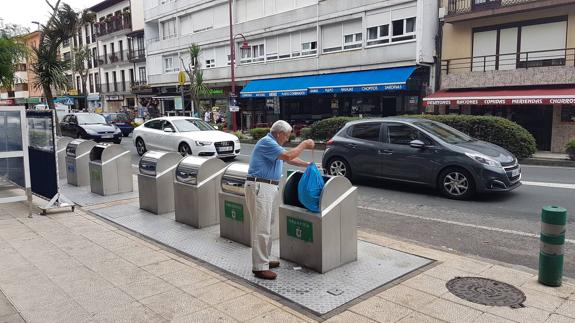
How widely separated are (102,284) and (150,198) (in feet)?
10.1

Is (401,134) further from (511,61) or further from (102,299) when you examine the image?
(511,61)

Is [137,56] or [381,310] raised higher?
[137,56]

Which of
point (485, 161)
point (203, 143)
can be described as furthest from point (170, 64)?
point (485, 161)

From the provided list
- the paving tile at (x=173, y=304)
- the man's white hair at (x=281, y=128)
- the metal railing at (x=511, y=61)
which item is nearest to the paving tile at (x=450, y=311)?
the paving tile at (x=173, y=304)

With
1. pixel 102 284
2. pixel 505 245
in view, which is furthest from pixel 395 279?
pixel 102 284

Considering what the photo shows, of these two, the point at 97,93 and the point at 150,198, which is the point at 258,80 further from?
the point at 97,93

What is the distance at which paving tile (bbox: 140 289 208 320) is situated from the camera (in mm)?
3955

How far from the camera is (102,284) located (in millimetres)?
4574

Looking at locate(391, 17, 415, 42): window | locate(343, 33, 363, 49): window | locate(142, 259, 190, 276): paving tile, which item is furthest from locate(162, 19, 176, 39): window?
locate(142, 259, 190, 276): paving tile

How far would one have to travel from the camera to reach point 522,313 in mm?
3867

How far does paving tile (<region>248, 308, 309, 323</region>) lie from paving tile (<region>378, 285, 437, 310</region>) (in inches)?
35.7

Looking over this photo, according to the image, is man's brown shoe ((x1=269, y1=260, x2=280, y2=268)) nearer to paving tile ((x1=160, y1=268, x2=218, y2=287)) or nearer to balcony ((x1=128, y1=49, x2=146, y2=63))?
paving tile ((x1=160, y1=268, x2=218, y2=287))

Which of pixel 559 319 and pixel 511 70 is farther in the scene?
pixel 511 70

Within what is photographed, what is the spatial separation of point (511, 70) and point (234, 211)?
17.6 meters
